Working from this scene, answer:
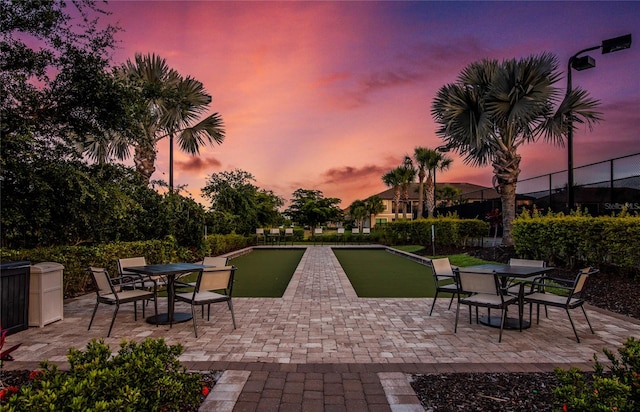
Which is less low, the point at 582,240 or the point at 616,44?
the point at 616,44

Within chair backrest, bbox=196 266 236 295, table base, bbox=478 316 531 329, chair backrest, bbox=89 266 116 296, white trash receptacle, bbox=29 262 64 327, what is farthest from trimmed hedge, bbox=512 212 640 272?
white trash receptacle, bbox=29 262 64 327

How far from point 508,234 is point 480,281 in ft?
28.9

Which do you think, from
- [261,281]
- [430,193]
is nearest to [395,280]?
[261,281]

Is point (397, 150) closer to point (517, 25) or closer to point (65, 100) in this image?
point (517, 25)

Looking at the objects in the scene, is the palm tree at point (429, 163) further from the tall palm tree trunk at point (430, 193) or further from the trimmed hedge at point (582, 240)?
the trimmed hedge at point (582, 240)

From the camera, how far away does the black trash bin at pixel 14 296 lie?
4.27 metres

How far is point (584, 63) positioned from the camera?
28.2 feet

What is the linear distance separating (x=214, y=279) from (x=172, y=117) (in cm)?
890

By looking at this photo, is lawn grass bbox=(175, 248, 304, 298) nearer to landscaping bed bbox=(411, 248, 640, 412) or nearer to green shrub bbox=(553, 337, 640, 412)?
landscaping bed bbox=(411, 248, 640, 412)

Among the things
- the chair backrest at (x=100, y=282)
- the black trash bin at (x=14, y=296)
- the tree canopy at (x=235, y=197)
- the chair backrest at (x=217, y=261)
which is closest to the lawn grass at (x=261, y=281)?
the chair backrest at (x=217, y=261)

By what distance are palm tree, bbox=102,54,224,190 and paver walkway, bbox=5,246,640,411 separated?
575 cm

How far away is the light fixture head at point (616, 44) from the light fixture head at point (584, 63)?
0.48m

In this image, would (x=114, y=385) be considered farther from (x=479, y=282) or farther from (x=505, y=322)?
(x=505, y=322)

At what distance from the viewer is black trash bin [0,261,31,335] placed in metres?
4.27
